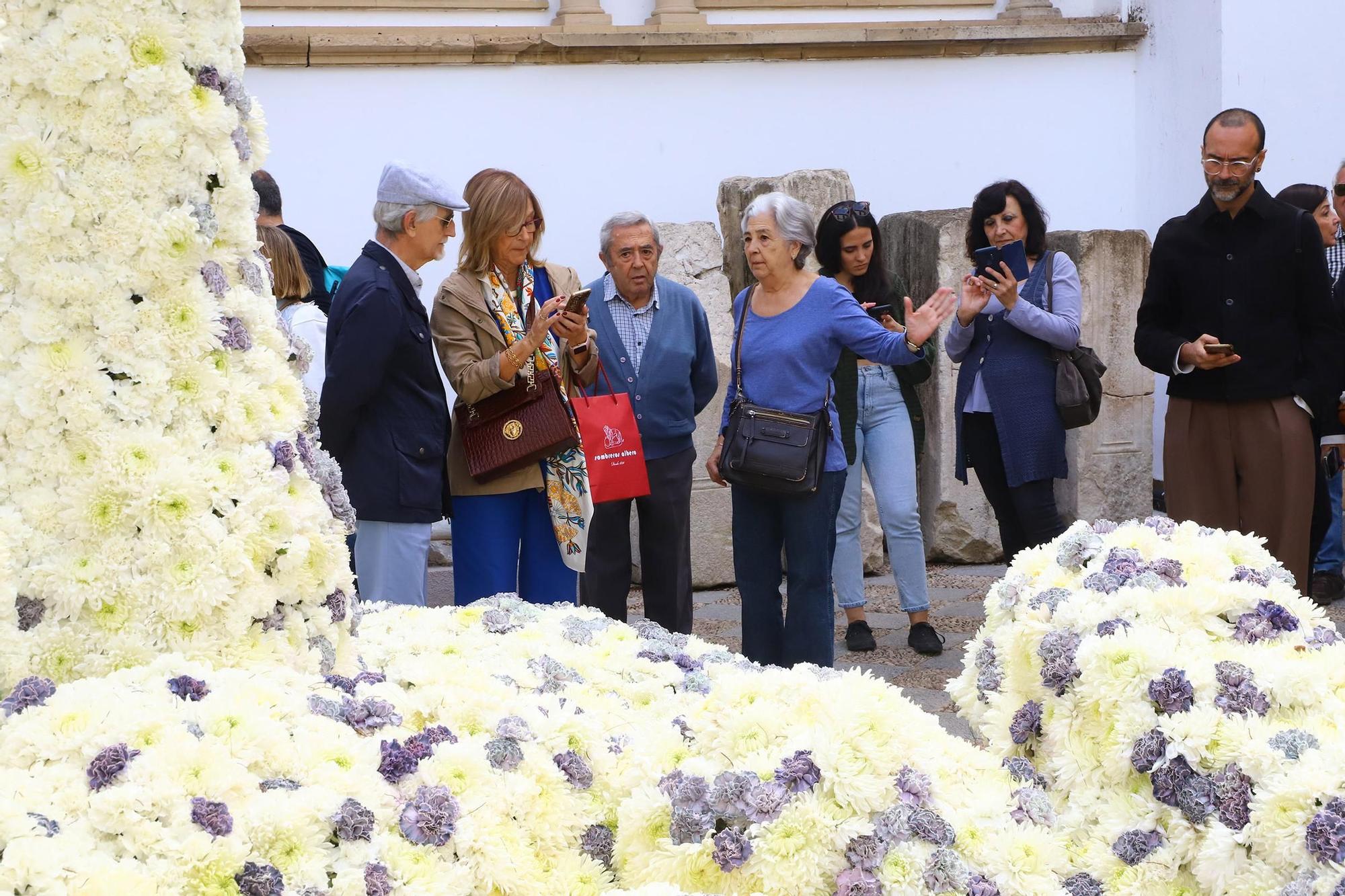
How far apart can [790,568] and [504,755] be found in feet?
8.21

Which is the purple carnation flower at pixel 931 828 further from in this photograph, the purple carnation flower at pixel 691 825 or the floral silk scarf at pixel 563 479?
the floral silk scarf at pixel 563 479

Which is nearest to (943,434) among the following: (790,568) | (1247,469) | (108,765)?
(1247,469)

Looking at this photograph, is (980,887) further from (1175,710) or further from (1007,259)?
(1007,259)

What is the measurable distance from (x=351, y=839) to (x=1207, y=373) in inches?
155

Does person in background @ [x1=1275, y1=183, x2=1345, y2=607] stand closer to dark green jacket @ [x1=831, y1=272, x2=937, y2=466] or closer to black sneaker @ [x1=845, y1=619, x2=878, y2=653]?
dark green jacket @ [x1=831, y1=272, x2=937, y2=466]

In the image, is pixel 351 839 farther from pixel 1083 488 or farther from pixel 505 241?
pixel 1083 488

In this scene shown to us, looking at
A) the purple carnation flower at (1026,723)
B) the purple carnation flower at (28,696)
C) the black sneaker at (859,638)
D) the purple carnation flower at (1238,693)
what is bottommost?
the black sneaker at (859,638)

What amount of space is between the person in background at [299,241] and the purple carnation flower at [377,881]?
11.0ft

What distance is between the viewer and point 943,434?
7.63 meters

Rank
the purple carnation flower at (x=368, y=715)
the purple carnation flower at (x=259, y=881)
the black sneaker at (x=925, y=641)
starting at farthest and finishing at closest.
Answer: the black sneaker at (x=925, y=641), the purple carnation flower at (x=368, y=715), the purple carnation flower at (x=259, y=881)

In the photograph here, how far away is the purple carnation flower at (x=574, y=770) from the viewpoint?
240 cm

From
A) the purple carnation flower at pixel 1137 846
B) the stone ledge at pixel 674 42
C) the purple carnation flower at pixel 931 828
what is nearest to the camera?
the purple carnation flower at pixel 931 828

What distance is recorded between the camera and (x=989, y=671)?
9.45 ft

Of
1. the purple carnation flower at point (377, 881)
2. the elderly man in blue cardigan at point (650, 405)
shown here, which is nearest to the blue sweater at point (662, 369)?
the elderly man in blue cardigan at point (650, 405)
